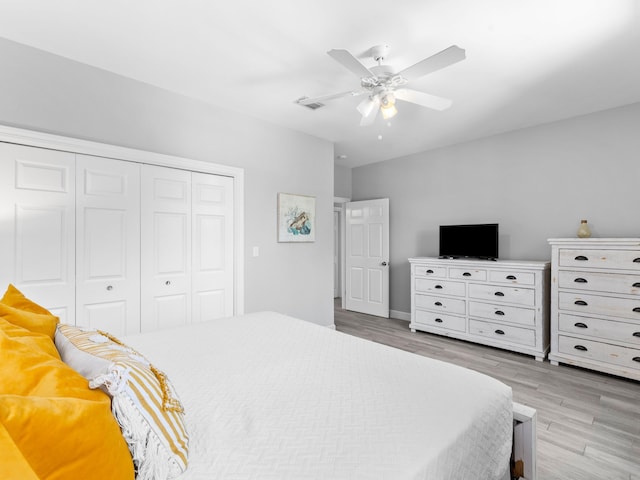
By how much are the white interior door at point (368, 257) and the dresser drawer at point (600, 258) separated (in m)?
2.41

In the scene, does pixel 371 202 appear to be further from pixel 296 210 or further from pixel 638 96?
pixel 638 96

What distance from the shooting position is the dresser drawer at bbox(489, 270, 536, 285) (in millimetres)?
3448

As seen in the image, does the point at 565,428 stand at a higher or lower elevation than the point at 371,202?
lower

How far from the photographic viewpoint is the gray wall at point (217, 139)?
2.28 metres

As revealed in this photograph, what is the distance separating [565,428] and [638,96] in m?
3.06

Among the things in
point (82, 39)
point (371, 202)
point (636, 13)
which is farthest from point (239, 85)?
point (371, 202)

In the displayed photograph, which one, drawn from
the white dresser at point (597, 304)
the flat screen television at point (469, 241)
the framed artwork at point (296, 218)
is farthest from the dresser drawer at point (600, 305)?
the framed artwork at point (296, 218)

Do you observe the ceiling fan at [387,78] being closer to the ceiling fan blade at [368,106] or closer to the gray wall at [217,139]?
the ceiling fan blade at [368,106]

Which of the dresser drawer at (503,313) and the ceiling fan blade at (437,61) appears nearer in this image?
the ceiling fan blade at (437,61)

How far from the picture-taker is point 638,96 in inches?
119

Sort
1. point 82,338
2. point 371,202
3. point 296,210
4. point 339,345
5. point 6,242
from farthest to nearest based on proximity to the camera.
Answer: point 371,202 < point 296,210 < point 6,242 < point 339,345 < point 82,338

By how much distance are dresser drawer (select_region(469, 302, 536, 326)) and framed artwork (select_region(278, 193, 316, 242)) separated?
2138 millimetres

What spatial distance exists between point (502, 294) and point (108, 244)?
12.9 feet

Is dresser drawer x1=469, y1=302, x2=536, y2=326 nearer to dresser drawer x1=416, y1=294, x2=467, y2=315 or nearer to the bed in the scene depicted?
dresser drawer x1=416, y1=294, x2=467, y2=315
